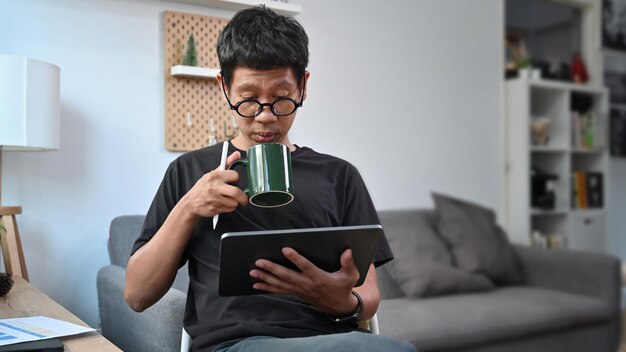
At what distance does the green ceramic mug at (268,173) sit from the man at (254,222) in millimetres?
34

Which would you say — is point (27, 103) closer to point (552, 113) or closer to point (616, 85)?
point (552, 113)

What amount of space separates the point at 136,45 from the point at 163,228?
1.22 meters

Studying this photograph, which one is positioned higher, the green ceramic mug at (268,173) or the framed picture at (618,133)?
the framed picture at (618,133)

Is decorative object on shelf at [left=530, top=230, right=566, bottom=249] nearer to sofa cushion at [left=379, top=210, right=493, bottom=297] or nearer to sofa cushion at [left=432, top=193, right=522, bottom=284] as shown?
sofa cushion at [left=432, top=193, right=522, bottom=284]

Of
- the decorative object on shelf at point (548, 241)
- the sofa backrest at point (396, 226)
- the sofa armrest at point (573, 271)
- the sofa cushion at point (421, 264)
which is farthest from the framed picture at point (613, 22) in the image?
the sofa cushion at point (421, 264)

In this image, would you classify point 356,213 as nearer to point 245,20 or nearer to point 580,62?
Answer: point 245,20

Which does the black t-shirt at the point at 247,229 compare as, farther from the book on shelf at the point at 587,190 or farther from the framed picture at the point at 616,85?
the framed picture at the point at 616,85

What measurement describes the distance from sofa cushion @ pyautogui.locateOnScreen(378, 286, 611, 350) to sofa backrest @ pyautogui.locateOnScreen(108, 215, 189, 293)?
620mm

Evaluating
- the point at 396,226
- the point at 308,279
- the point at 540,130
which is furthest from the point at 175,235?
the point at 540,130

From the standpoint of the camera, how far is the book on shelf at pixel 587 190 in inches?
123

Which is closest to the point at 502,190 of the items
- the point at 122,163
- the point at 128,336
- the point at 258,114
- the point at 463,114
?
the point at 463,114

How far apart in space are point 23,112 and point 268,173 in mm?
937

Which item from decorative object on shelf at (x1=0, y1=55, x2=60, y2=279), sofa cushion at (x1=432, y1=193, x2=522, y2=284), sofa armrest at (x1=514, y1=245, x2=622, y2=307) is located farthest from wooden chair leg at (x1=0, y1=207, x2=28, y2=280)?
sofa armrest at (x1=514, y1=245, x2=622, y2=307)

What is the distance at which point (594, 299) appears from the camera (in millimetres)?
2195
